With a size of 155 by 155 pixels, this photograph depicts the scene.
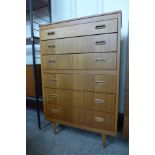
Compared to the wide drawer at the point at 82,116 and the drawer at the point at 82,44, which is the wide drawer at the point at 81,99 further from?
the drawer at the point at 82,44

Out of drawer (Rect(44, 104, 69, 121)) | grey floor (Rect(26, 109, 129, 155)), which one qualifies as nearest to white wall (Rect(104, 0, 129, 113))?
grey floor (Rect(26, 109, 129, 155))

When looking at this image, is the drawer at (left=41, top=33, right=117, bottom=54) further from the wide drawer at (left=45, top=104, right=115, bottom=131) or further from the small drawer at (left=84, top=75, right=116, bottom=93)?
the wide drawer at (left=45, top=104, right=115, bottom=131)

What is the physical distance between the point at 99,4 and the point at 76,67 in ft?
2.95

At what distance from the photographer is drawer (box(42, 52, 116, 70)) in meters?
1.12

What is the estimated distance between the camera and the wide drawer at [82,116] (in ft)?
3.92

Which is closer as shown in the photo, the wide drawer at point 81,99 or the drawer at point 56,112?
the wide drawer at point 81,99

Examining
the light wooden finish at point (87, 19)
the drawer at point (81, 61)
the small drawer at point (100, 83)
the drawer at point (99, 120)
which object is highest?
the light wooden finish at point (87, 19)

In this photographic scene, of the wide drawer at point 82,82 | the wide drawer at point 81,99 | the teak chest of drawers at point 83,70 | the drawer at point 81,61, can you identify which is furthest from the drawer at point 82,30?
the wide drawer at point 81,99

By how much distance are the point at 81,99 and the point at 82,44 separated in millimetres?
497

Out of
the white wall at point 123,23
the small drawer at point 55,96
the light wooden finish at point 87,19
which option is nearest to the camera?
the light wooden finish at point 87,19

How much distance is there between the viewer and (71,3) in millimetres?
1806

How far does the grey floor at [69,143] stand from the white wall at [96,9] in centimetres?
48
